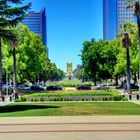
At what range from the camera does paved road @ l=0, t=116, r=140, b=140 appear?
1912 cm

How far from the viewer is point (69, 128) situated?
72.8 feet

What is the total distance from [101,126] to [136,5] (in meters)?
34.1

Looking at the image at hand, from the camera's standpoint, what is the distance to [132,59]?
268 feet

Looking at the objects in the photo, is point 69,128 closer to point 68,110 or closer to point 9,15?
point 68,110

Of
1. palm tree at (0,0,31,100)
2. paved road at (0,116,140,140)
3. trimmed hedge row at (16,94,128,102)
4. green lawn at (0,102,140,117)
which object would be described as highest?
palm tree at (0,0,31,100)

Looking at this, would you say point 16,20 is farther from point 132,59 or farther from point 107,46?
point 107,46

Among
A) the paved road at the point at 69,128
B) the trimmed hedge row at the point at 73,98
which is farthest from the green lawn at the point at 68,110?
the trimmed hedge row at the point at 73,98

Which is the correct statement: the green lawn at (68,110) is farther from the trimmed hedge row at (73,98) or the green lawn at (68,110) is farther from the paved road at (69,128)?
the trimmed hedge row at (73,98)

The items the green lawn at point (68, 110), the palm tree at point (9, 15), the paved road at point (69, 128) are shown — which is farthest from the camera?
the palm tree at point (9, 15)

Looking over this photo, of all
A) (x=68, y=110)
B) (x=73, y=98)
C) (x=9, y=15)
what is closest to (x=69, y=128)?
(x=68, y=110)

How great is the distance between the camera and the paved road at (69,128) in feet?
62.7

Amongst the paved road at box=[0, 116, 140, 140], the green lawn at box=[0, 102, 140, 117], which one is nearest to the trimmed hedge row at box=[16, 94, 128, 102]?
the green lawn at box=[0, 102, 140, 117]

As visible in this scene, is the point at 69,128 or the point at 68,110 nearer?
the point at 69,128

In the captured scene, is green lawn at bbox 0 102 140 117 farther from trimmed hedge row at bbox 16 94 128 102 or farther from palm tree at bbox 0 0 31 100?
trimmed hedge row at bbox 16 94 128 102
